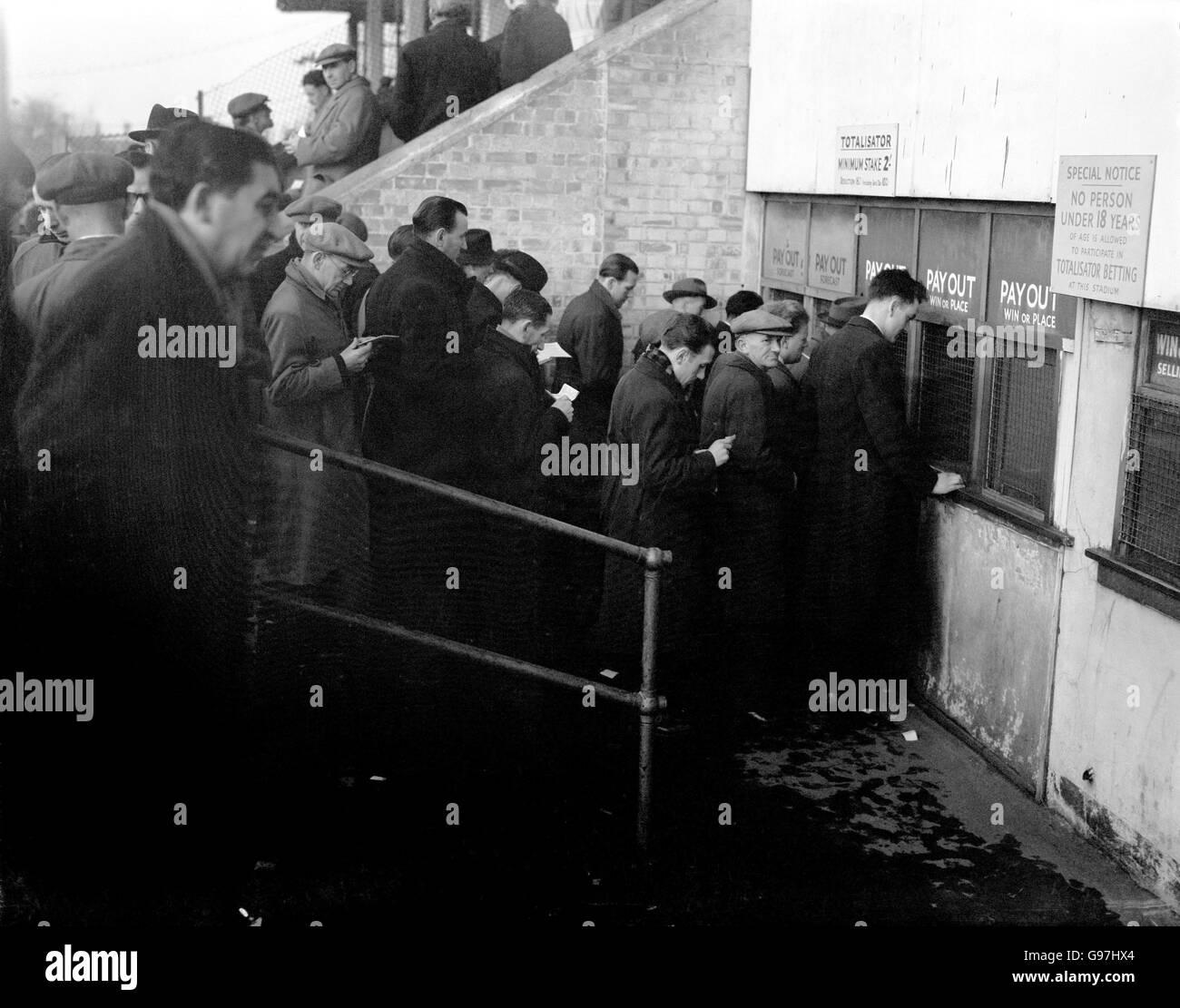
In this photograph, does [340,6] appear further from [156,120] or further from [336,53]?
[156,120]

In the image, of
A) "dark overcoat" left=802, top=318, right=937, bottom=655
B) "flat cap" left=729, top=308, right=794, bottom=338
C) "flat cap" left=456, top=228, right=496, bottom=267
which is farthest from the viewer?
"flat cap" left=456, top=228, right=496, bottom=267

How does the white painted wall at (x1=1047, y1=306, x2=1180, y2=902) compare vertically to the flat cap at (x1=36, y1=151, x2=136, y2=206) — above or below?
below

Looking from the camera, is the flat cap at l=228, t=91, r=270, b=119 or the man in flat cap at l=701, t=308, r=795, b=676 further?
the flat cap at l=228, t=91, r=270, b=119

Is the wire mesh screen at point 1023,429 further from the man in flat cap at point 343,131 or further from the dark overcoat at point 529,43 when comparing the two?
the man in flat cap at point 343,131

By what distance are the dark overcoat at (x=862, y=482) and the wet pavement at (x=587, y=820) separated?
596 millimetres

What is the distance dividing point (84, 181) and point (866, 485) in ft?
11.8

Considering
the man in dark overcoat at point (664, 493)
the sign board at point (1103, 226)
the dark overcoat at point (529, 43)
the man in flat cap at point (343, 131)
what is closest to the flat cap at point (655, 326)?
the man in dark overcoat at point (664, 493)

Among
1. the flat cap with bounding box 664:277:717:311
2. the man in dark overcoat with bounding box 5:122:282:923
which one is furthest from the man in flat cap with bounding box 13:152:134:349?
the flat cap with bounding box 664:277:717:311

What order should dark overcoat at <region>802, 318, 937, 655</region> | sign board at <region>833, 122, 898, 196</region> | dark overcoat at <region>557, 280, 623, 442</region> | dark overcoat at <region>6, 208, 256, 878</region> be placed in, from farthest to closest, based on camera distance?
dark overcoat at <region>557, 280, 623, 442</region>
sign board at <region>833, 122, 898, 196</region>
dark overcoat at <region>802, 318, 937, 655</region>
dark overcoat at <region>6, 208, 256, 878</region>

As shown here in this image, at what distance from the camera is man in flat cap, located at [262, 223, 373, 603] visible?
6137 millimetres

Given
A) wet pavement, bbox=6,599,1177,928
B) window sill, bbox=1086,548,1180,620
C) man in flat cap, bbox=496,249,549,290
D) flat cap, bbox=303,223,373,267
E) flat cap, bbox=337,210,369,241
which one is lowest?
wet pavement, bbox=6,599,1177,928

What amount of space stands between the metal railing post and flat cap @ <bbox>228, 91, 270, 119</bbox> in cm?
669

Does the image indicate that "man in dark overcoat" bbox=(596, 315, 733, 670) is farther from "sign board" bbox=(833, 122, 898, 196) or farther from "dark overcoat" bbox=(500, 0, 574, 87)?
"dark overcoat" bbox=(500, 0, 574, 87)
